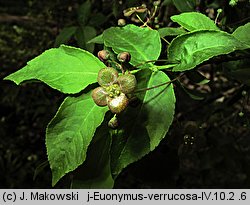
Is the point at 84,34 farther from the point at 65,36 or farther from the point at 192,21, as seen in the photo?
the point at 192,21

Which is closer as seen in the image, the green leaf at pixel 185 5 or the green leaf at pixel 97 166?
the green leaf at pixel 97 166

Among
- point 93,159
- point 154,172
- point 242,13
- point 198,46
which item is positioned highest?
point 198,46

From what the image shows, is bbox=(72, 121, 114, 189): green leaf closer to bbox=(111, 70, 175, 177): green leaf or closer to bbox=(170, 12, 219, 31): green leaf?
bbox=(111, 70, 175, 177): green leaf

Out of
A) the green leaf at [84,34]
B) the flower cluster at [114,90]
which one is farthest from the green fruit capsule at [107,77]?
the green leaf at [84,34]

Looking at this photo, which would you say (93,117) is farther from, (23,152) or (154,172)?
(23,152)

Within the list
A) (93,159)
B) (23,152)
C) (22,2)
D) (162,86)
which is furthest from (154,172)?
(22,2)

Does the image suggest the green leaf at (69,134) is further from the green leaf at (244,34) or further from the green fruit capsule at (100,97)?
the green leaf at (244,34)

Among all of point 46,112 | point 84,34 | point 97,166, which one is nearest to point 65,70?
point 97,166

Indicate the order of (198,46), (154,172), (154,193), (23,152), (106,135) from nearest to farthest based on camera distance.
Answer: (198,46)
(106,135)
(154,193)
(154,172)
(23,152)
